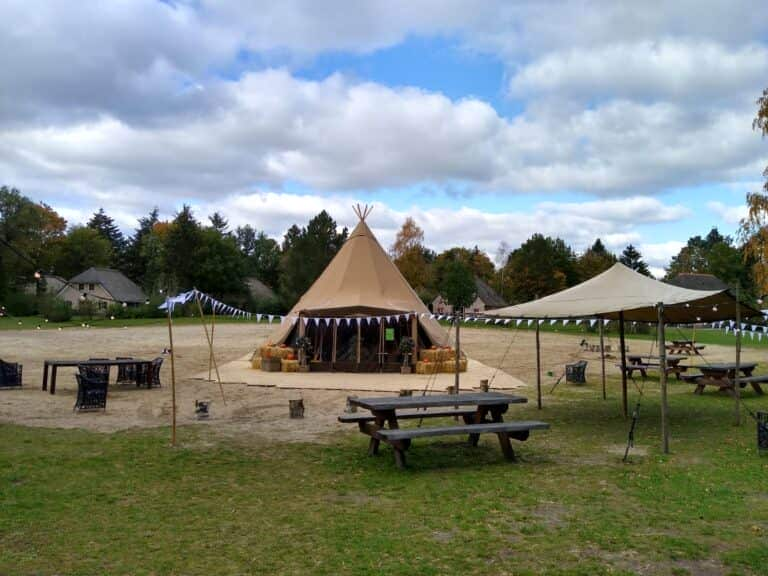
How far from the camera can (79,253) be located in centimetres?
6016

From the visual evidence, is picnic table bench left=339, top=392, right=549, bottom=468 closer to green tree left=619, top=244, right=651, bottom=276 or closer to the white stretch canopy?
the white stretch canopy

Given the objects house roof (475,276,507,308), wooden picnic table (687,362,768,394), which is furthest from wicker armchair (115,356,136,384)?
house roof (475,276,507,308)

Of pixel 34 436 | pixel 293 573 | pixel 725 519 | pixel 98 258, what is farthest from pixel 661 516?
pixel 98 258

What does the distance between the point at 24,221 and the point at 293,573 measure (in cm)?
5293

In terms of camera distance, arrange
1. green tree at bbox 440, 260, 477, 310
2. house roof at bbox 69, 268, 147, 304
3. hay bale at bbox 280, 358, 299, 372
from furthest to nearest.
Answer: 1. house roof at bbox 69, 268, 147, 304
2. green tree at bbox 440, 260, 477, 310
3. hay bale at bbox 280, 358, 299, 372

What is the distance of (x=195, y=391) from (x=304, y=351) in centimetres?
409

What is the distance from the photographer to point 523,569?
3893mm

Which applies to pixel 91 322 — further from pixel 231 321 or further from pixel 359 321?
pixel 359 321

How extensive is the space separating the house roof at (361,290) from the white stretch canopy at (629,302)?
22.2ft

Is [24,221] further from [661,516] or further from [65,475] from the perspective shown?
[661,516]

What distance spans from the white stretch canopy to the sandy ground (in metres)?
3.37

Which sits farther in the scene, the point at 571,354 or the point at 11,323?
the point at 11,323

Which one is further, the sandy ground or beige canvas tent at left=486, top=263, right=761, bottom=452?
the sandy ground

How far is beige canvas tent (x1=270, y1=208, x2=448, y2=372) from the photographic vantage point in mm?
16344
